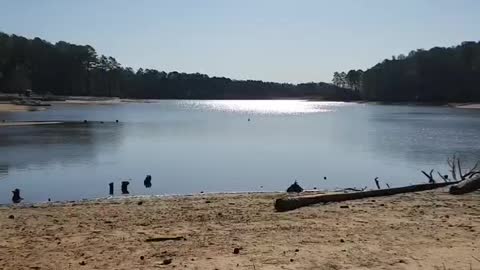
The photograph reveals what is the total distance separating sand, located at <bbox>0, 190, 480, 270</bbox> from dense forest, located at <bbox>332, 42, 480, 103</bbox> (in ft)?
435

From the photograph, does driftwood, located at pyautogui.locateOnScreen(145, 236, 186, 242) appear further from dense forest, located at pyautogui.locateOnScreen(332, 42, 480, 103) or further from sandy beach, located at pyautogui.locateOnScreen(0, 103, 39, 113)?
dense forest, located at pyautogui.locateOnScreen(332, 42, 480, 103)

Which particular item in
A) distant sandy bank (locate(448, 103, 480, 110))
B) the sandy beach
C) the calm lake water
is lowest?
distant sandy bank (locate(448, 103, 480, 110))

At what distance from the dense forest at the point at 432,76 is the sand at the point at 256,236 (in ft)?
435

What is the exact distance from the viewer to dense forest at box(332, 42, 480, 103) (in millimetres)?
133000

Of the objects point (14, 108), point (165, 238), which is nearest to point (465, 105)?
point (14, 108)

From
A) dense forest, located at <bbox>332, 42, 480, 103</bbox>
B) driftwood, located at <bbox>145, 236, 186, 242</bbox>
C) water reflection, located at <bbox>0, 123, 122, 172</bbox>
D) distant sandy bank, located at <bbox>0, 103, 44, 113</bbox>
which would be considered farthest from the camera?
dense forest, located at <bbox>332, 42, 480, 103</bbox>

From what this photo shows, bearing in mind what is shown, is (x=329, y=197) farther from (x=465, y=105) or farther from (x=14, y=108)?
(x=465, y=105)

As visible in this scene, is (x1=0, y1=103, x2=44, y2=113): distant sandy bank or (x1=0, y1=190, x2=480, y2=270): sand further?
(x1=0, y1=103, x2=44, y2=113): distant sandy bank

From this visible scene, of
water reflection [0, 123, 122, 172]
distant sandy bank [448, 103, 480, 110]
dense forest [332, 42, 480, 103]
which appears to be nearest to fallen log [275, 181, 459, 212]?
water reflection [0, 123, 122, 172]

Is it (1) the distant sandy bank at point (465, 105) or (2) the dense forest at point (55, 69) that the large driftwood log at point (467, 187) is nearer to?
(1) the distant sandy bank at point (465, 105)

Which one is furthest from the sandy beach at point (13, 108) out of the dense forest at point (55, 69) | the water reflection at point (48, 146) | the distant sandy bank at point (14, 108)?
the water reflection at point (48, 146)

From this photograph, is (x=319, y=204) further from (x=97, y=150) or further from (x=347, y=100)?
(x=347, y=100)

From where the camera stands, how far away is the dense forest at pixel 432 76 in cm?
13300

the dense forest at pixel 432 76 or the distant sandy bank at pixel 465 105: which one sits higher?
the dense forest at pixel 432 76
